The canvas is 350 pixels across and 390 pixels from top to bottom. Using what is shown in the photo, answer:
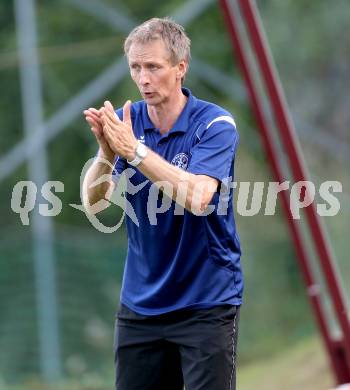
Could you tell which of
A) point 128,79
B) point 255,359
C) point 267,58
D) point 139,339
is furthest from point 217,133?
point 128,79

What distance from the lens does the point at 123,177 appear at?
4.66 m

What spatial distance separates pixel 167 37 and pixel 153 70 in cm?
16

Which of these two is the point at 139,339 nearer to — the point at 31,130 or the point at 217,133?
the point at 217,133

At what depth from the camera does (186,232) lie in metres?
4.54

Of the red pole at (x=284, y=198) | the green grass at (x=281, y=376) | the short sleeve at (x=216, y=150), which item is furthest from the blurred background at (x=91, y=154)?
the short sleeve at (x=216, y=150)

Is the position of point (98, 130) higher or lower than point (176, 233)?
higher

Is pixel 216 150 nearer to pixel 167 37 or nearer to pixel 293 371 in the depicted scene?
pixel 167 37

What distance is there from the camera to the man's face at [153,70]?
443cm

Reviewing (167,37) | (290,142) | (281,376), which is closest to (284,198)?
(290,142)

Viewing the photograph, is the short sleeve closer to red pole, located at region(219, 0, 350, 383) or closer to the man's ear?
the man's ear

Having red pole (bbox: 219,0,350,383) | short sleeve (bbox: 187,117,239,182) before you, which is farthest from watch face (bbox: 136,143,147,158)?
red pole (bbox: 219,0,350,383)

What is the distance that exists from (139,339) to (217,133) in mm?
877

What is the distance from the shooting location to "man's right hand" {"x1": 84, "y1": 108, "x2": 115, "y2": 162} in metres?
4.31

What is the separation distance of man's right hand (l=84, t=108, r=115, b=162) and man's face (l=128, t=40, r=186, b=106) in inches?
9.0
